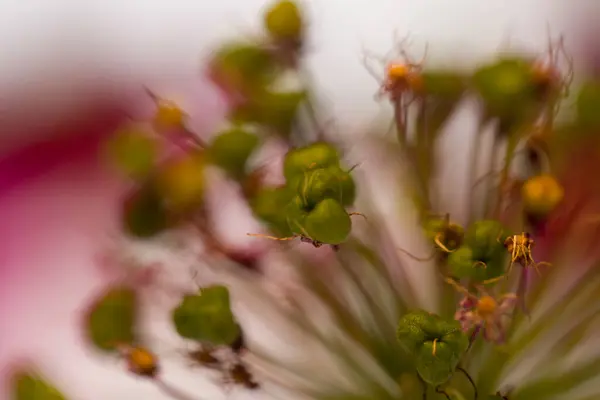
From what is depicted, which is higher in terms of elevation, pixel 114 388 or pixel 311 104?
pixel 311 104

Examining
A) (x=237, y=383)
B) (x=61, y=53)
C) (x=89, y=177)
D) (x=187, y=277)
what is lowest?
(x=237, y=383)

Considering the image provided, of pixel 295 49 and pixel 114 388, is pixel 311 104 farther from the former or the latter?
pixel 114 388

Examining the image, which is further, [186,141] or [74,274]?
[74,274]

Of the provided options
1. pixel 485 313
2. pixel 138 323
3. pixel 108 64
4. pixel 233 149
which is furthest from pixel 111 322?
pixel 108 64

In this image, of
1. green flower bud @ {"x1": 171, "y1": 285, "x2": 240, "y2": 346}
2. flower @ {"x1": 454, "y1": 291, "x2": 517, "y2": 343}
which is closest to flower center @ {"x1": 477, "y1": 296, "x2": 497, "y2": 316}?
flower @ {"x1": 454, "y1": 291, "x2": 517, "y2": 343}

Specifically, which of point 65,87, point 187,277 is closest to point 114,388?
point 187,277
